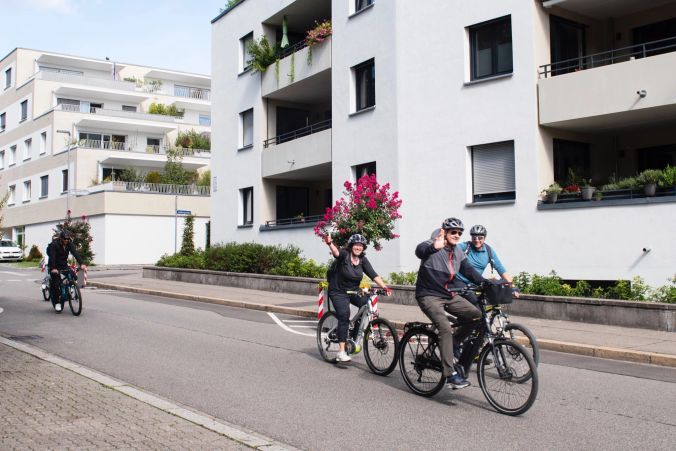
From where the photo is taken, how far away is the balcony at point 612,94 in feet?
46.6

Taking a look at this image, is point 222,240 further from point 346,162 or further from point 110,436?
point 110,436

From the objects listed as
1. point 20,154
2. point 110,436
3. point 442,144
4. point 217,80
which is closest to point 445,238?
point 110,436

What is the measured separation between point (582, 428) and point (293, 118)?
2291 cm

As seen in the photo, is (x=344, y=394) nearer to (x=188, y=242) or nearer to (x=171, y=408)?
(x=171, y=408)

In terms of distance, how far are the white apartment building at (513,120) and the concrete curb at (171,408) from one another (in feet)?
35.6

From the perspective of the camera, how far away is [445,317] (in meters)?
6.88

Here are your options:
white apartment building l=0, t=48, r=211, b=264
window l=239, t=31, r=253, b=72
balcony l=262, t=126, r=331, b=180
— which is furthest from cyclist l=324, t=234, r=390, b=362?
white apartment building l=0, t=48, r=211, b=264

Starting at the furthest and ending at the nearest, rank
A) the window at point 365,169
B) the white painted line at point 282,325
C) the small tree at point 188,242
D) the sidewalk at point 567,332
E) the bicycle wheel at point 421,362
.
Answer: the small tree at point 188,242 < the window at point 365,169 < the white painted line at point 282,325 < the sidewalk at point 567,332 < the bicycle wheel at point 421,362

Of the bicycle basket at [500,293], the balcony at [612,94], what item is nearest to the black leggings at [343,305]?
the bicycle basket at [500,293]

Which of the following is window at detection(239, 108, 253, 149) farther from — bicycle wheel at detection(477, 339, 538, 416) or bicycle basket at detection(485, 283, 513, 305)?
bicycle wheel at detection(477, 339, 538, 416)

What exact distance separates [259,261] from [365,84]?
7170 mm

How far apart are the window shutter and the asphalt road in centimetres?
703

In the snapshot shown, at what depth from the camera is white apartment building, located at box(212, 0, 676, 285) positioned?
571 inches

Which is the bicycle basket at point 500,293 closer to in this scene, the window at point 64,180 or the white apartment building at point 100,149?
the white apartment building at point 100,149
